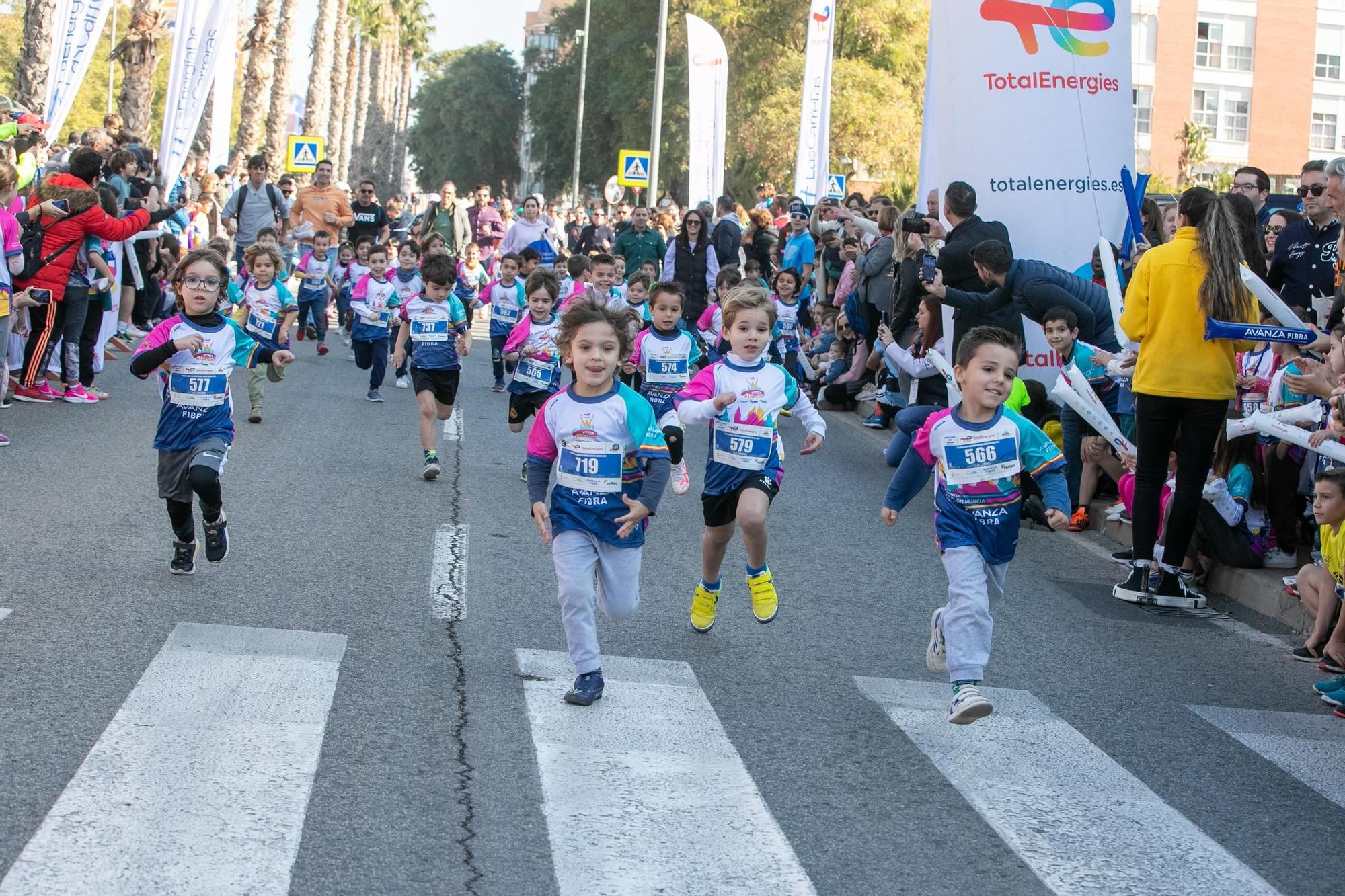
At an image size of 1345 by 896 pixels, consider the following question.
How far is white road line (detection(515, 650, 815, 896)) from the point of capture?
4.41 metres

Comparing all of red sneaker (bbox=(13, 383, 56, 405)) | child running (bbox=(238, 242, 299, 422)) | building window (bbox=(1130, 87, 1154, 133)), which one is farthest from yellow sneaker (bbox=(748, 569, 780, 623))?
building window (bbox=(1130, 87, 1154, 133))

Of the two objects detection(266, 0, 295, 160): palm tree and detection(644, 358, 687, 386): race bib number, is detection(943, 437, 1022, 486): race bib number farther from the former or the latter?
detection(266, 0, 295, 160): palm tree

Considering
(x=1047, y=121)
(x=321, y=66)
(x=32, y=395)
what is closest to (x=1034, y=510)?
(x=1047, y=121)

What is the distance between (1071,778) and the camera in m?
5.57

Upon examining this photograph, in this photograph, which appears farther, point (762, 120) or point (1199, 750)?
point (762, 120)

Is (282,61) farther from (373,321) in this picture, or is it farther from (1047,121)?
(1047,121)

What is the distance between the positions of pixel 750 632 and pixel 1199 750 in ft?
7.45

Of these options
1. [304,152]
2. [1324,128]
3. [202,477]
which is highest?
[1324,128]

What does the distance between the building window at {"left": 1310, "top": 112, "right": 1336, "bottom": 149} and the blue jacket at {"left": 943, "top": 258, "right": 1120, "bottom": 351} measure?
175 ft

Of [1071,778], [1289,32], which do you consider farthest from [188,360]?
[1289,32]

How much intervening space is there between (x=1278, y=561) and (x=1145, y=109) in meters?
53.5

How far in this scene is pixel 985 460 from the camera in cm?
650

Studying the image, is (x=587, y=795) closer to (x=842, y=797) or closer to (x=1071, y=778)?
(x=842, y=797)

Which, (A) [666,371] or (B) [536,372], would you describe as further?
(B) [536,372]
